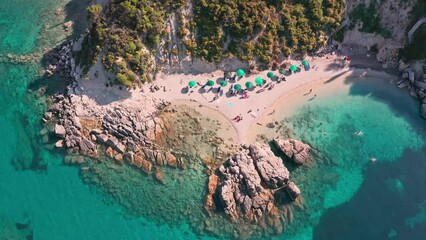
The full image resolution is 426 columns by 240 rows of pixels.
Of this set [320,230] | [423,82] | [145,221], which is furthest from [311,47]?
[145,221]

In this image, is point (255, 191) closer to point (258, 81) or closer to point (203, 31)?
point (258, 81)

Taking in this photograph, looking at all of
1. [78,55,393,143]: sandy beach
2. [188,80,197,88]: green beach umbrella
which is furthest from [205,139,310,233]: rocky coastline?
[188,80,197,88]: green beach umbrella

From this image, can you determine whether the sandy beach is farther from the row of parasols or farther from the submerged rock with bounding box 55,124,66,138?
the submerged rock with bounding box 55,124,66,138

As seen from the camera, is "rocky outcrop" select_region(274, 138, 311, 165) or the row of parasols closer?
"rocky outcrop" select_region(274, 138, 311, 165)

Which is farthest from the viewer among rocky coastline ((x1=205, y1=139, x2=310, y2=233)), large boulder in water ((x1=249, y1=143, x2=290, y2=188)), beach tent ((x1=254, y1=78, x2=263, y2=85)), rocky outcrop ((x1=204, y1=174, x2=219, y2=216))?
beach tent ((x1=254, y1=78, x2=263, y2=85))

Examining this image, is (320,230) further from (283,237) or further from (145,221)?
(145,221)

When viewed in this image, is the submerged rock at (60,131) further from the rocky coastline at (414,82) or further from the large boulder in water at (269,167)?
the rocky coastline at (414,82)

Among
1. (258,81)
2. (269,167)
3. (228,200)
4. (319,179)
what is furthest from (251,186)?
(258,81)
